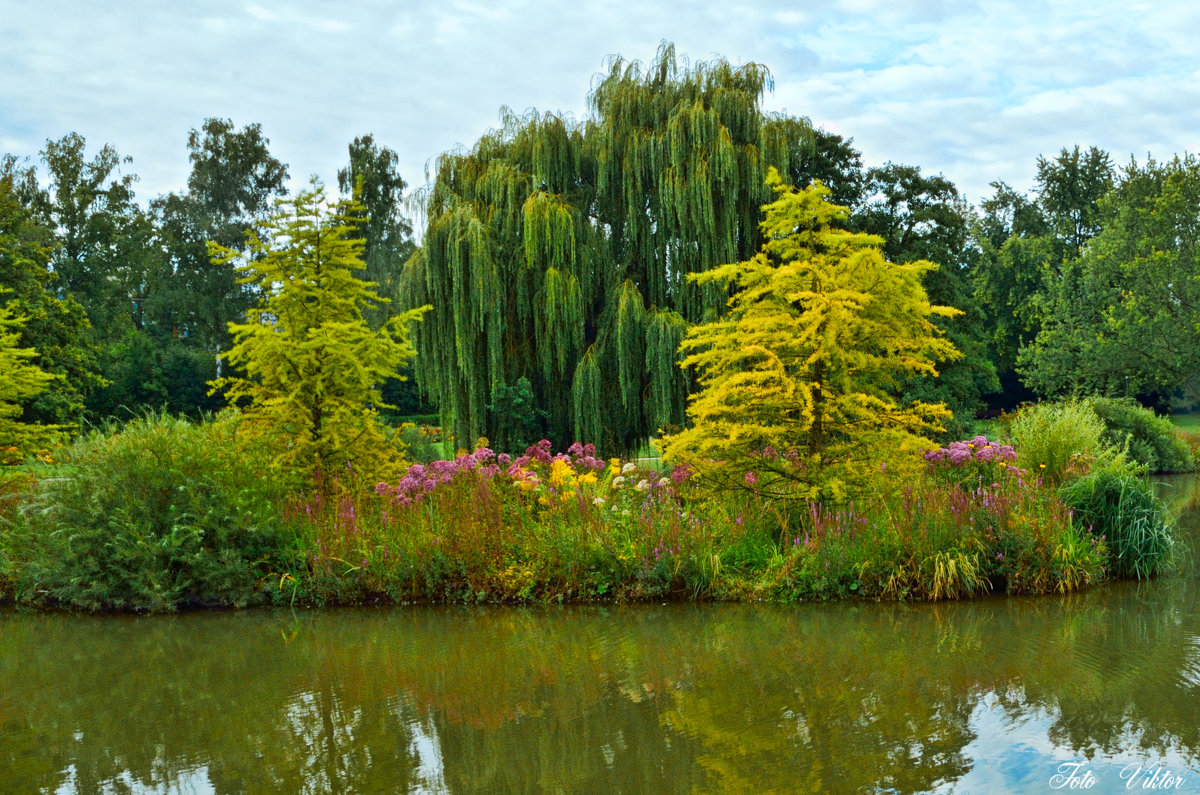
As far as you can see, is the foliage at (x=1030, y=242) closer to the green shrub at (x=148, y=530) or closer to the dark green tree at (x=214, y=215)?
the dark green tree at (x=214, y=215)

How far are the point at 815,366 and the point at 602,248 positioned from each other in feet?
23.3

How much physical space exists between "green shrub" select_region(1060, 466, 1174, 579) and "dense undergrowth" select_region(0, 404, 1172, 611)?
0.02 meters

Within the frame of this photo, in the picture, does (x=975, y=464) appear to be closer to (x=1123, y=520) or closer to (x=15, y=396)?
(x=1123, y=520)

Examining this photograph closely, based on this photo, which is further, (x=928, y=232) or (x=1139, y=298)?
(x=1139, y=298)

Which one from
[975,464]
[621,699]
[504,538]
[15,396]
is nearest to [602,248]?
[975,464]

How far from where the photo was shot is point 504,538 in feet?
28.0

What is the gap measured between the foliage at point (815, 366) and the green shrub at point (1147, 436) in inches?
548

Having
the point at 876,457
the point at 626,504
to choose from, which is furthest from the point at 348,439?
the point at 876,457

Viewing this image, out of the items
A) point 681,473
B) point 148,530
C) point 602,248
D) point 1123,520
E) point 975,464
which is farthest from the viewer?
point 602,248

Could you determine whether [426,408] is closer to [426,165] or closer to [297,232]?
[426,165]

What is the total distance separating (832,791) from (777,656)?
2250mm

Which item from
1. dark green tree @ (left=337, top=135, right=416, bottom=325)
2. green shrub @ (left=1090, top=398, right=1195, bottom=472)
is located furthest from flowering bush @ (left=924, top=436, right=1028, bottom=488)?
dark green tree @ (left=337, top=135, right=416, bottom=325)

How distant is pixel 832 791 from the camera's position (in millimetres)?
3900

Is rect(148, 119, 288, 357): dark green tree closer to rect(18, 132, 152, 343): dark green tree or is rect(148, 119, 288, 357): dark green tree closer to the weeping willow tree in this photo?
rect(18, 132, 152, 343): dark green tree
